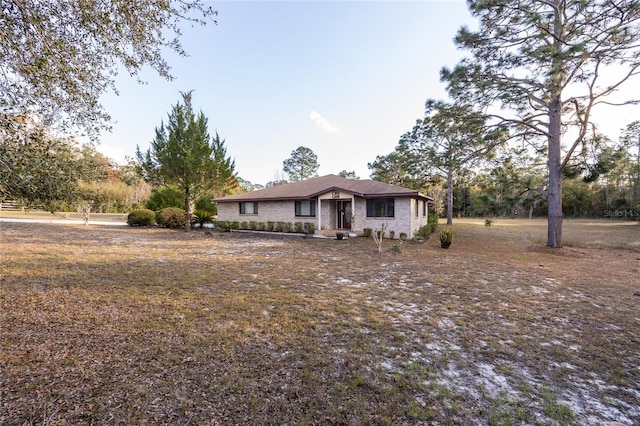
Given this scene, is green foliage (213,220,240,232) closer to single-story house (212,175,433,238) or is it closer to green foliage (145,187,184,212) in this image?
single-story house (212,175,433,238)

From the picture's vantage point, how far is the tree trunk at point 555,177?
1211 cm

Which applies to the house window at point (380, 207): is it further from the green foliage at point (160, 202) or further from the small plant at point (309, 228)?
the green foliage at point (160, 202)

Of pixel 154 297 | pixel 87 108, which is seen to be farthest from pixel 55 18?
pixel 154 297

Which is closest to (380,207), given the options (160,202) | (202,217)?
(202,217)

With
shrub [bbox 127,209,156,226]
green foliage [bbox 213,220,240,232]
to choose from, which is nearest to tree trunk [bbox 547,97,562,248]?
green foliage [bbox 213,220,240,232]

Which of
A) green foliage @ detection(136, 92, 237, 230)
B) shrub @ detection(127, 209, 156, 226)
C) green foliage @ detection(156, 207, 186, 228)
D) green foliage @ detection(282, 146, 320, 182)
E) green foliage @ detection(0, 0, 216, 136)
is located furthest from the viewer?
green foliage @ detection(282, 146, 320, 182)

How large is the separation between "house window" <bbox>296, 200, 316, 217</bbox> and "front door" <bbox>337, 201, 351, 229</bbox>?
67.4 inches

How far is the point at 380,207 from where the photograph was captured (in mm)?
15578

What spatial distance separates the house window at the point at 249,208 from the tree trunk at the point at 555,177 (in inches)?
655

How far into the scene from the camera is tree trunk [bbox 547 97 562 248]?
12109 mm

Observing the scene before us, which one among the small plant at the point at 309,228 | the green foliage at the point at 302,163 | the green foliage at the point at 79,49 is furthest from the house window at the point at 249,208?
the green foliage at the point at 302,163

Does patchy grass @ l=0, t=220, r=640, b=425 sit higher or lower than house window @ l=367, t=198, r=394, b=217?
lower

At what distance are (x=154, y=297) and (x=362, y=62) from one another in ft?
51.7

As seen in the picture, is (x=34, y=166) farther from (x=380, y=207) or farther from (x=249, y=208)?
(x=249, y=208)
